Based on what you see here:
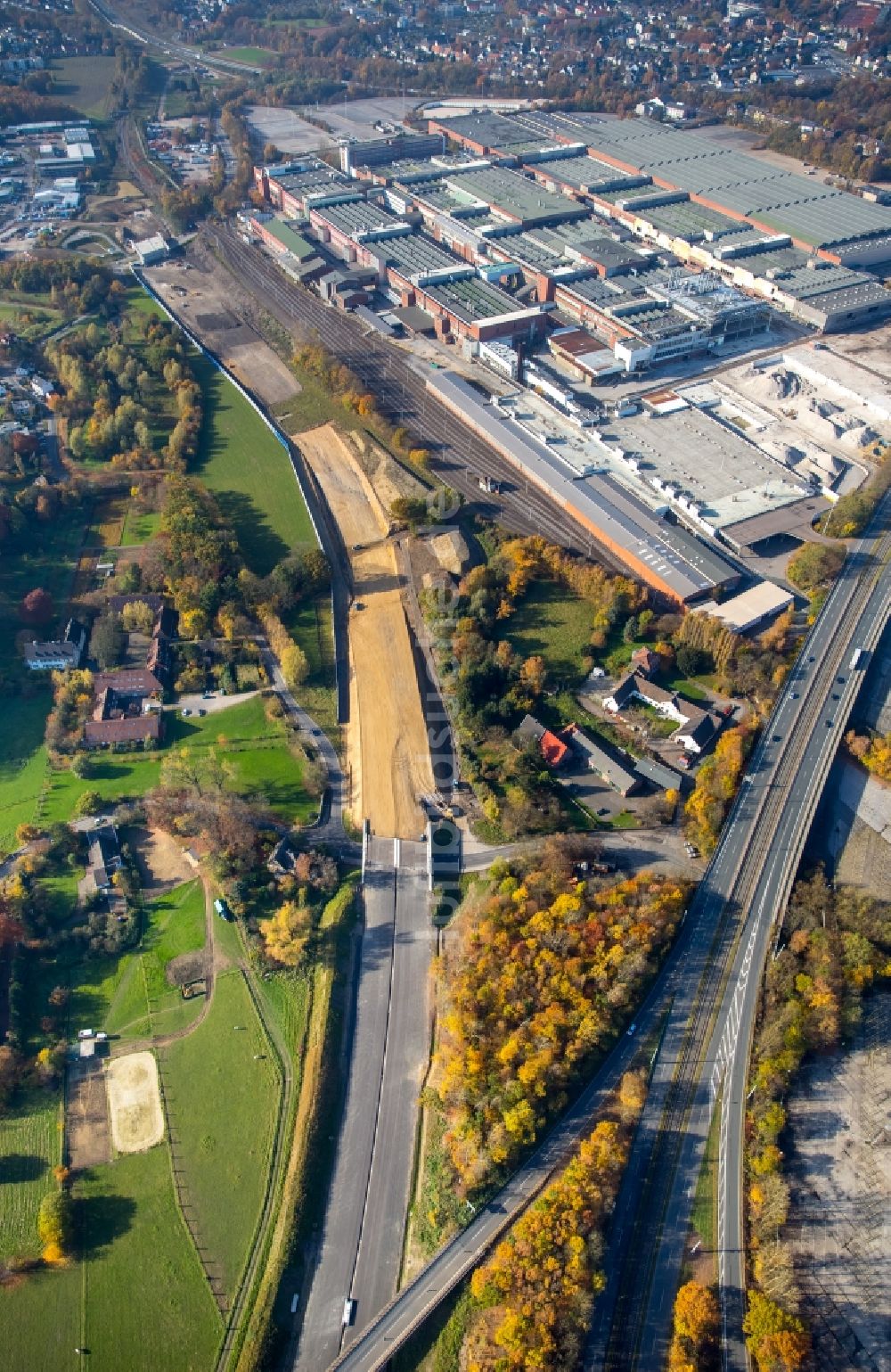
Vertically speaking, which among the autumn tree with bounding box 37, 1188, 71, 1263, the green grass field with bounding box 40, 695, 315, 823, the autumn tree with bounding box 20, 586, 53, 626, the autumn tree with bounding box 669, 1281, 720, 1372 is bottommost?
the autumn tree with bounding box 37, 1188, 71, 1263

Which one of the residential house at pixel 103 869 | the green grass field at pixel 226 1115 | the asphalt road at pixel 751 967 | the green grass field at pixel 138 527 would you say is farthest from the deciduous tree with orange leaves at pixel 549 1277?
the green grass field at pixel 138 527

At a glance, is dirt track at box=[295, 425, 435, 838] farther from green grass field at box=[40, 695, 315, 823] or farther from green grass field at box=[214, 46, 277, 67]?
green grass field at box=[214, 46, 277, 67]

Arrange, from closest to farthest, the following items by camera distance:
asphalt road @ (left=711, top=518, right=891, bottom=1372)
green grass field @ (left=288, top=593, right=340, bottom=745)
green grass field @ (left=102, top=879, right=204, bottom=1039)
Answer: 1. asphalt road @ (left=711, top=518, right=891, bottom=1372)
2. green grass field @ (left=102, top=879, right=204, bottom=1039)
3. green grass field @ (left=288, top=593, right=340, bottom=745)

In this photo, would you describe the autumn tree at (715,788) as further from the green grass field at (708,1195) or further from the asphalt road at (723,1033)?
the green grass field at (708,1195)

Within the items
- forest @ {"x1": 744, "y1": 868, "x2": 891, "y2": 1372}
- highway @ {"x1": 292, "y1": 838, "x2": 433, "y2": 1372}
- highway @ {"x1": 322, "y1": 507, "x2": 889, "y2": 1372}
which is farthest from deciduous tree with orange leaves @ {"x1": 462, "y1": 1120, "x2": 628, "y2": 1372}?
forest @ {"x1": 744, "y1": 868, "x2": 891, "y2": 1372}

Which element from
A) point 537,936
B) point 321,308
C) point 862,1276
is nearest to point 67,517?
point 321,308

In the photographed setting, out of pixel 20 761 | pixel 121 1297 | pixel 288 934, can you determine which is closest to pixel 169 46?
pixel 20 761
